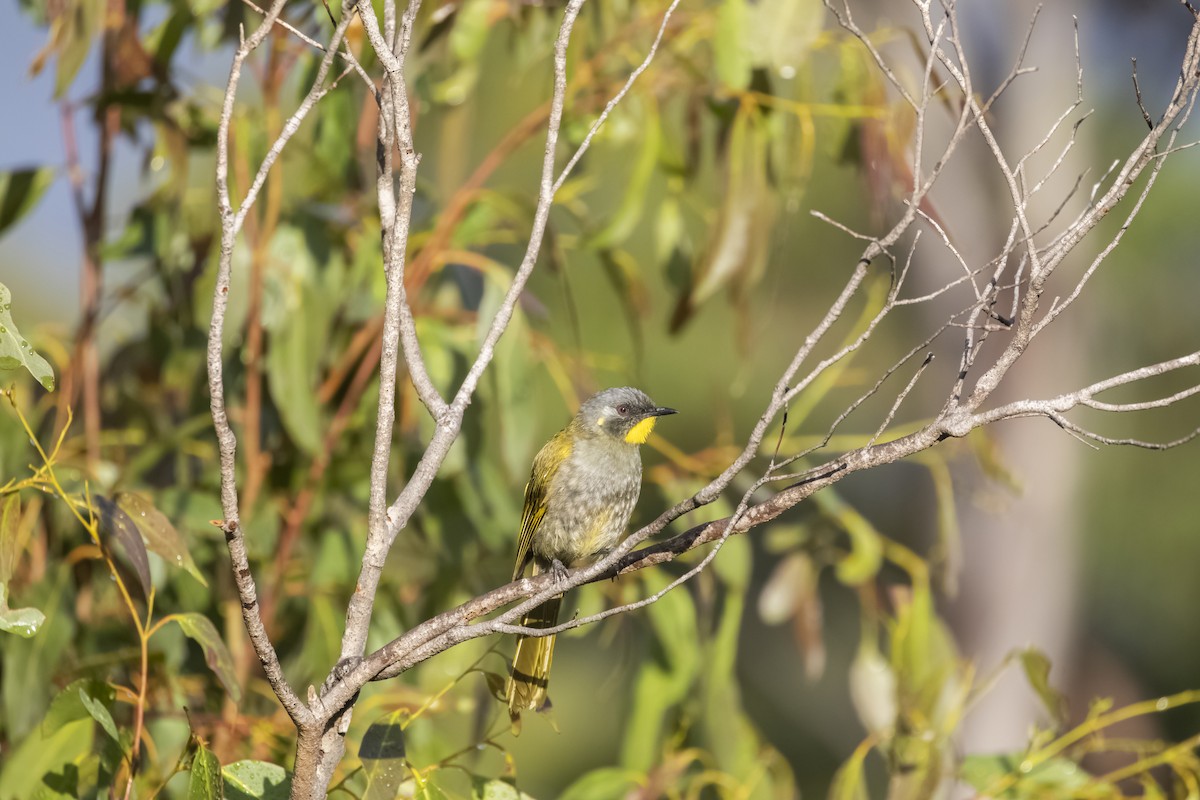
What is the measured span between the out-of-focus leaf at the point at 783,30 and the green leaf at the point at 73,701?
1958 mm

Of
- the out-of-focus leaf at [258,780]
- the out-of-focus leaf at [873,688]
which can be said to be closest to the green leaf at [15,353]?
the out-of-focus leaf at [258,780]

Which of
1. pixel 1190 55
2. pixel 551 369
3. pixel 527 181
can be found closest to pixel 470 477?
pixel 551 369

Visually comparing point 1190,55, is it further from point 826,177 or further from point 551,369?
point 826,177

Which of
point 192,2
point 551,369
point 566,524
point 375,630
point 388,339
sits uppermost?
point 192,2

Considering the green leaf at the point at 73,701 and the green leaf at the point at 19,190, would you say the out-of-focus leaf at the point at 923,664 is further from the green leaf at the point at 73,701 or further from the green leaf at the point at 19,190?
the green leaf at the point at 19,190

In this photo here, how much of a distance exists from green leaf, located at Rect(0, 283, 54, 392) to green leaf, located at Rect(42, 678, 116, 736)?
658 mm

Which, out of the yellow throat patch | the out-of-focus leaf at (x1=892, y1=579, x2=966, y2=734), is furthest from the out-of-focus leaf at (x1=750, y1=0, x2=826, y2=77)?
the out-of-focus leaf at (x1=892, y1=579, x2=966, y2=734)

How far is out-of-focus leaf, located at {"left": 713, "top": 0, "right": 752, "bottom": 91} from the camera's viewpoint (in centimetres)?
280

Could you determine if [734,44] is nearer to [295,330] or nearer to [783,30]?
[783,30]

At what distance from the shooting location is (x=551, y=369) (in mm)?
3271

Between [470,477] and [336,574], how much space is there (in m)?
0.42

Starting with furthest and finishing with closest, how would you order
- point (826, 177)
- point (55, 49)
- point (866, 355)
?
point (826, 177) < point (866, 355) < point (55, 49)

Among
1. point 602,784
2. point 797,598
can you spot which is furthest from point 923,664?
point 602,784

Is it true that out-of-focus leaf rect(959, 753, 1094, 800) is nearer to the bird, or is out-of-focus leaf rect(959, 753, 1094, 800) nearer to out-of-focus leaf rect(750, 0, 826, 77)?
the bird
